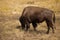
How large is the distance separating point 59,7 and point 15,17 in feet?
10.7

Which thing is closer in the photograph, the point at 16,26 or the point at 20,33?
the point at 20,33

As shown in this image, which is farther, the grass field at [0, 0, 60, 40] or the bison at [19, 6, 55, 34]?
the bison at [19, 6, 55, 34]

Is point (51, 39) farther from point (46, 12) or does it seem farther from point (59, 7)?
point (59, 7)

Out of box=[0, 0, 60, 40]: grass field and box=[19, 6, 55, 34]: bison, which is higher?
box=[19, 6, 55, 34]: bison

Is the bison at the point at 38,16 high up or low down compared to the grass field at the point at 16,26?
up

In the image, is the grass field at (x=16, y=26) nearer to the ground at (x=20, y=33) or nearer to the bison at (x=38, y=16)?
the ground at (x=20, y=33)

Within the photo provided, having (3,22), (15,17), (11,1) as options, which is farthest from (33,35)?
(11,1)

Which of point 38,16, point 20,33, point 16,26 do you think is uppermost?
point 38,16

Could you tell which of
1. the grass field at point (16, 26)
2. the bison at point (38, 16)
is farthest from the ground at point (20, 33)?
the bison at point (38, 16)

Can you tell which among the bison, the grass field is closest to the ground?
the grass field

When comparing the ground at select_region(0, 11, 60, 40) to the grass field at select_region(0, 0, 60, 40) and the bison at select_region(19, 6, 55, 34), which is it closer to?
the grass field at select_region(0, 0, 60, 40)

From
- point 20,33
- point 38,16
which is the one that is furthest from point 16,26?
point 38,16

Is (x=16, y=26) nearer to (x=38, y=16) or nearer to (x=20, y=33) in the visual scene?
(x=20, y=33)

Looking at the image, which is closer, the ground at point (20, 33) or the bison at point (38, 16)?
the ground at point (20, 33)
